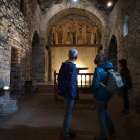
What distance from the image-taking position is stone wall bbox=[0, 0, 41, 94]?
3.84 m

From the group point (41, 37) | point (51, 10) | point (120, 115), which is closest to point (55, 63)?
point (41, 37)

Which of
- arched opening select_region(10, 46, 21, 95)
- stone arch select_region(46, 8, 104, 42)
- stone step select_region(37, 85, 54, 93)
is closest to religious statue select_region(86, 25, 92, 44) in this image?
stone arch select_region(46, 8, 104, 42)

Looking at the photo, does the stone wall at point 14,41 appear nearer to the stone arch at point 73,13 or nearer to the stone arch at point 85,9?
the stone arch at point 85,9

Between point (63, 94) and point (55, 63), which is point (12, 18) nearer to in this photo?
point (63, 94)

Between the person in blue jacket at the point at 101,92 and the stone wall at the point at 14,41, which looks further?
the stone wall at the point at 14,41

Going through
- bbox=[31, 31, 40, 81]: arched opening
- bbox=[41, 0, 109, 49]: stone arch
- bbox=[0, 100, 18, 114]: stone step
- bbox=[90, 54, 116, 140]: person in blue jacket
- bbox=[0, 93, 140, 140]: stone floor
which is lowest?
bbox=[0, 93, 140, 140]: stone floor

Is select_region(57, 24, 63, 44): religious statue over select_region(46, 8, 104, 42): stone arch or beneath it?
beneath

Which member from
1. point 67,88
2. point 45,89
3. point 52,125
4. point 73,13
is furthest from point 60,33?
point 67,88

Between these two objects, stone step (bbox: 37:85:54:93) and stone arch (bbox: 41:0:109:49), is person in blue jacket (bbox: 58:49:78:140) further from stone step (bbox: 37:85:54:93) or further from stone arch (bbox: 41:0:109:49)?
stone arch (bbox: 41:0:109:49)

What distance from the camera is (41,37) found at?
28.7ft

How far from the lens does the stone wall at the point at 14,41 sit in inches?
151

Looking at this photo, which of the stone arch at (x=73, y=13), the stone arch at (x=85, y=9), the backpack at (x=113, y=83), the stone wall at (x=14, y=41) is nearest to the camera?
the backpack at (x=113, y=83)

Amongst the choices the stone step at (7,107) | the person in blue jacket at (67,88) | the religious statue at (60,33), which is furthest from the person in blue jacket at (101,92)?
the religious statue at (60,33)

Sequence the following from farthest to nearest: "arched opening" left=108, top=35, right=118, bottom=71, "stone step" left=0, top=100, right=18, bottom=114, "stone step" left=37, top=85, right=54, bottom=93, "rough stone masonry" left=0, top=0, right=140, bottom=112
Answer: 1. "arched opening" left=108, top=35, right=118, bottom=71
2. "stone step" left=37, top=85, right=54, bottom=93
3. "rough stone masonry" left=0, top=0, right=140, bottom=112
4. "stone step" left=0, top=100, right=18, bottom=114
